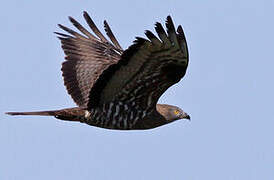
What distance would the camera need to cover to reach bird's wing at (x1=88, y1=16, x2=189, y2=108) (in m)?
11.1

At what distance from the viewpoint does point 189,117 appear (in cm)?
1370

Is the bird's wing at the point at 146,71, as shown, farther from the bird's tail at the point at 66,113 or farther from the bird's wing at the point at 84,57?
the bird's wing at the point at 84,57

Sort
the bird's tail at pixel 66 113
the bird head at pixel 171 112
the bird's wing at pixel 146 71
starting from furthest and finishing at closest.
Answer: the bird head at pixel 171 112 < the bird's tail at pixel 66 113 < the bird's wing at pixel 146 71

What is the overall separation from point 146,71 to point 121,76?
0.45 m

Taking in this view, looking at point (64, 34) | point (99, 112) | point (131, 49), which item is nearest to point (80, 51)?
point (64, 34)

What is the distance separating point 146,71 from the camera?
11984 mm

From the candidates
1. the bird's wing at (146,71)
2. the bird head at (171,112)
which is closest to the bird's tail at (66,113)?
the bird's wing at (146,71)

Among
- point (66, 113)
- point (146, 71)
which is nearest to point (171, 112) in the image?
point (146, 71)

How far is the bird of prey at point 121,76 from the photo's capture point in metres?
11.4

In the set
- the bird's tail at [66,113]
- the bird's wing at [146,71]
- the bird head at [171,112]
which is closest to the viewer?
the bird's wing at [146,71]

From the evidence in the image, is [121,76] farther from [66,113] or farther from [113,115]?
[66,113]

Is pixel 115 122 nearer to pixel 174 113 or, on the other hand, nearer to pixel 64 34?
pixel 174 113

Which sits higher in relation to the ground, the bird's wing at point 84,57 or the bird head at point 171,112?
the bird's wing at point 84,57

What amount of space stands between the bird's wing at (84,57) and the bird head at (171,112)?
1370 mm
